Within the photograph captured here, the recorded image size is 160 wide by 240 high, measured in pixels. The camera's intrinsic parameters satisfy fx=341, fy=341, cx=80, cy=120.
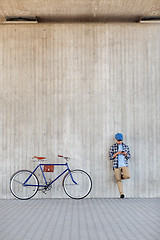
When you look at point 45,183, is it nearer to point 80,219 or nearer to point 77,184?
point 77,184

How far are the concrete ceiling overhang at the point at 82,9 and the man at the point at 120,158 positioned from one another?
2.99 meters

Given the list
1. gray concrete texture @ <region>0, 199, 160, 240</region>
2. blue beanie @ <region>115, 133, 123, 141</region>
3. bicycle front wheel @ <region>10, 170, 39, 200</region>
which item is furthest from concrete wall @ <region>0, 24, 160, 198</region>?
gray concrete texture @ <region>0, 199, 160, 240</region>

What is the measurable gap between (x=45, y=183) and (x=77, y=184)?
788 mm

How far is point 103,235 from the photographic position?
506 cm

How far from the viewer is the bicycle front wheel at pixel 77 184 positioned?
8336 mm

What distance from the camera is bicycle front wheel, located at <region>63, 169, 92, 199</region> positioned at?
8.34 metres

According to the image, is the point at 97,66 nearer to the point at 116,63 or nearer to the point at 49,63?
the point at 116,63

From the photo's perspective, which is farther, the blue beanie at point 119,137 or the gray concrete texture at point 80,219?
the blue beanie at point 119,137

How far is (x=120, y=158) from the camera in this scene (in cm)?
832

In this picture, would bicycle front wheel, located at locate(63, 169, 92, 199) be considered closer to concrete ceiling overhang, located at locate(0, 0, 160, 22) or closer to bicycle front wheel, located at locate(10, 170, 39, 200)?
bicycle front wheel, located at locate(10, 170, 39, 200)

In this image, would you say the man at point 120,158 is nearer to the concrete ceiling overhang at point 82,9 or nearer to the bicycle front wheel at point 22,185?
the bicycle front wheel at point 22,185

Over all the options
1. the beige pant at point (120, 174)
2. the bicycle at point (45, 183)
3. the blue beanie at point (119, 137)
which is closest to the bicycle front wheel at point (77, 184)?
the bicycle at point (45, 183)

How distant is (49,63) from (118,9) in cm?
216

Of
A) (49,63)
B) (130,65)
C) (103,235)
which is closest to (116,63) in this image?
(130,65)
